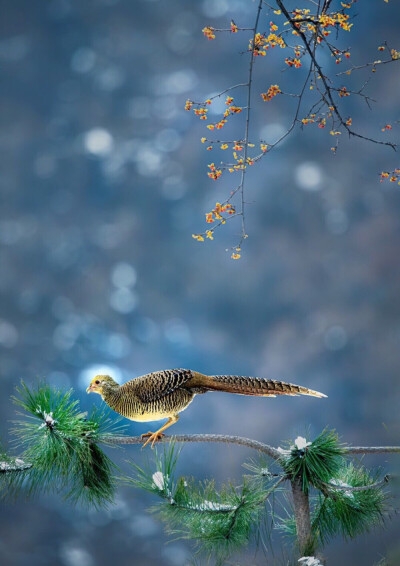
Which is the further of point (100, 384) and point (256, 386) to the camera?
point (100, 384)

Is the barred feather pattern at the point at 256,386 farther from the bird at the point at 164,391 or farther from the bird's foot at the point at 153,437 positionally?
the bird's foot at the point at 153,437

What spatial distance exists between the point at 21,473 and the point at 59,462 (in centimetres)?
13

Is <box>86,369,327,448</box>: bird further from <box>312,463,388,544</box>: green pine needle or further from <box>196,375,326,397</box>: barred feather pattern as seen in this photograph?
<box>312,463,388,544</box>: green pine needle

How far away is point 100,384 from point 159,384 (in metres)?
0.20

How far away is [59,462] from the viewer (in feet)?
6.59

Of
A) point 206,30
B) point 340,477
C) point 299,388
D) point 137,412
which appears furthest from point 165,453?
point 206,30

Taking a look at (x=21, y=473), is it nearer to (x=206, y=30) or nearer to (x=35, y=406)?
(x=35, y=406)

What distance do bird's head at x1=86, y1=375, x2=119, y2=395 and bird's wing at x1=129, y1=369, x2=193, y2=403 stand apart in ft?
0.28

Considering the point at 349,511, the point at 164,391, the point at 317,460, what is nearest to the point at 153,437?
the point at 164,391

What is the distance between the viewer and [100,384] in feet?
7.03

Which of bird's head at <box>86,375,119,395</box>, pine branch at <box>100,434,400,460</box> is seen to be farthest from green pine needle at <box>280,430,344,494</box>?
bird's head at <box>86,375,119,395</box>

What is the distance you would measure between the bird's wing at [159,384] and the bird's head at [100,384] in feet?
0.28

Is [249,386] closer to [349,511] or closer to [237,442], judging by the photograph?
[237,442]

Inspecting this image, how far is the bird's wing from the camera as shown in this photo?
6.75 ft
